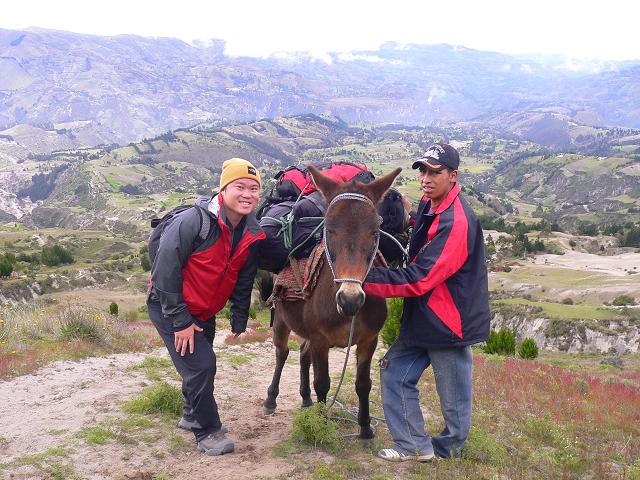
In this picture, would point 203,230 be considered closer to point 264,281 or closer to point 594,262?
point 264,281

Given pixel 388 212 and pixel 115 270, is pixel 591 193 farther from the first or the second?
pixel 388 212

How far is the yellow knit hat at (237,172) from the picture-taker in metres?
5.09

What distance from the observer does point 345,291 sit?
4.17 m

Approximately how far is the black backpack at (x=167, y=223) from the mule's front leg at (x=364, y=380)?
6.88ft

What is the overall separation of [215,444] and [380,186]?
3.37 metres

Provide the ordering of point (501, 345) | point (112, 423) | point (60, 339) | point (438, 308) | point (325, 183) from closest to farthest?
point (438, 308) → point (325, 183) → point (112, 423) → point (60, 339) → point (501, 345)

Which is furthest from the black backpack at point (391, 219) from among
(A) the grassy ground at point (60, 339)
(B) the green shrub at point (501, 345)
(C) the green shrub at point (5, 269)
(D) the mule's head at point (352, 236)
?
(C) the green shrub at point (5, 269)

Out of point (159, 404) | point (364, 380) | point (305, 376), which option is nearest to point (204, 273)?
point (364, 380)

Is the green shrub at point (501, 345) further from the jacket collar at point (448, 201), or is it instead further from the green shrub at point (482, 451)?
the jacket collar at point (448, 201)

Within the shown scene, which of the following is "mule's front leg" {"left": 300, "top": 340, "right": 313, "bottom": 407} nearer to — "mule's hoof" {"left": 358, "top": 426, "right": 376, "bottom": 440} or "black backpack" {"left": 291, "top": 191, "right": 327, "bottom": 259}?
"mule's hoof" {"left": 358, "top": 426, "right": 376, "bottom": 440}

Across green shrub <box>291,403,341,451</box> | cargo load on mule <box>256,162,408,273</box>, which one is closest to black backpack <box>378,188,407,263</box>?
cargo load on mule <box>256,162,408,273</box>

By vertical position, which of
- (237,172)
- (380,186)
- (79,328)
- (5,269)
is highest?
(237,172)

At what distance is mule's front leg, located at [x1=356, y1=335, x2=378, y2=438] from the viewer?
225 inches

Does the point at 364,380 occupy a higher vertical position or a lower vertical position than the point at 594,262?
higher
